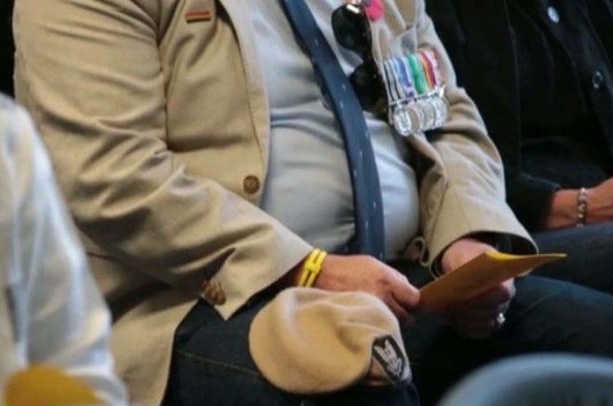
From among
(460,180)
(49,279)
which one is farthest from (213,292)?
(49,279)

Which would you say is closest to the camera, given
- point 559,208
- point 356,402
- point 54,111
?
point 356,402

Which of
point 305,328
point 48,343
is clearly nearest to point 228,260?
point 305,328

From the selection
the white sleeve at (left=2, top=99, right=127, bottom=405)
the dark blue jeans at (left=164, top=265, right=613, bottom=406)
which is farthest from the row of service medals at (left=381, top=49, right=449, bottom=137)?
the white sleeve at (left=2, top=99, right=127, bottom=405)

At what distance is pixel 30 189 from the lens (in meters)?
0.90

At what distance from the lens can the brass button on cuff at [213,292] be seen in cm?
154

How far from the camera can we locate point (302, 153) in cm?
165

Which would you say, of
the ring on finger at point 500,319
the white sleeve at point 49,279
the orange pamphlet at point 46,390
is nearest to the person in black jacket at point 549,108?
the ring on finger at point 500,319

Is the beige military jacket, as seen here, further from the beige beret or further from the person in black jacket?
the person in black jacket

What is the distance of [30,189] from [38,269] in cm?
5

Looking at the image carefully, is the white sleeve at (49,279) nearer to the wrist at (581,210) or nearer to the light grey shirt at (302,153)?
the light grey shirt at (302,153)

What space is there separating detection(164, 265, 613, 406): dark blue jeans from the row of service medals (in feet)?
0.65

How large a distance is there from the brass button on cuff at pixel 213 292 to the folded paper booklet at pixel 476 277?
0.23 m

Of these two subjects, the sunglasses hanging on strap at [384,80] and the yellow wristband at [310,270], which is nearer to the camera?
the yellow wristband at [310,270]

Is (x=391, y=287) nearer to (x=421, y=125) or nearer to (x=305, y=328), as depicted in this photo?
(x=305, y=328)
